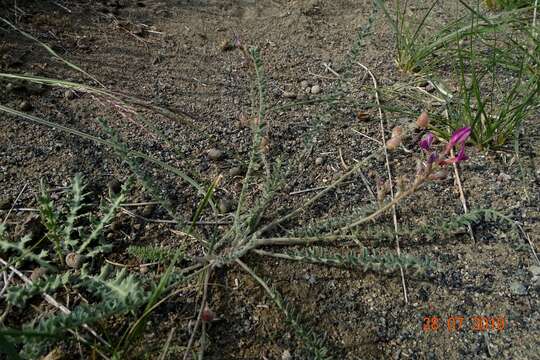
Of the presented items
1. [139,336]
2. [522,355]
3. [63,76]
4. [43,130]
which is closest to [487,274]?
[522,355]

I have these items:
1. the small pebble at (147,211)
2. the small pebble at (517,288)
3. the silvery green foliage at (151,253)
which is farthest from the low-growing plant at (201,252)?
the small pebble at (517,288)

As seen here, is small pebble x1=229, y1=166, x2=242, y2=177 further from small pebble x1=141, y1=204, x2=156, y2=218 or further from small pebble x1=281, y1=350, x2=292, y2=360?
small pebble x1=281, y1=350, x2=292, y2=360

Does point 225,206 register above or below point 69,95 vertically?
below

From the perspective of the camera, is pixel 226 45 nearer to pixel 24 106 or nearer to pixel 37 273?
pixel 24 106

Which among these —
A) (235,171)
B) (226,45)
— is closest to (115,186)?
(235,171)

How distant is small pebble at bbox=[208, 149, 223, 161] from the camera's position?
1629 millimetres

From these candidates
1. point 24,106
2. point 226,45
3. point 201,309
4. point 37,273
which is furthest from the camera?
point 226,45

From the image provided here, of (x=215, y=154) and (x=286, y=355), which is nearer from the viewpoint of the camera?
(x=286, y=355)

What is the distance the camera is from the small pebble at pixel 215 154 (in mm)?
1629

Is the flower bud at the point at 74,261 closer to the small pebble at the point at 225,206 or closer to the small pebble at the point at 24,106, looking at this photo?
the small pebble at the point at 225,206

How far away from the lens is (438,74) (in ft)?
6.71
